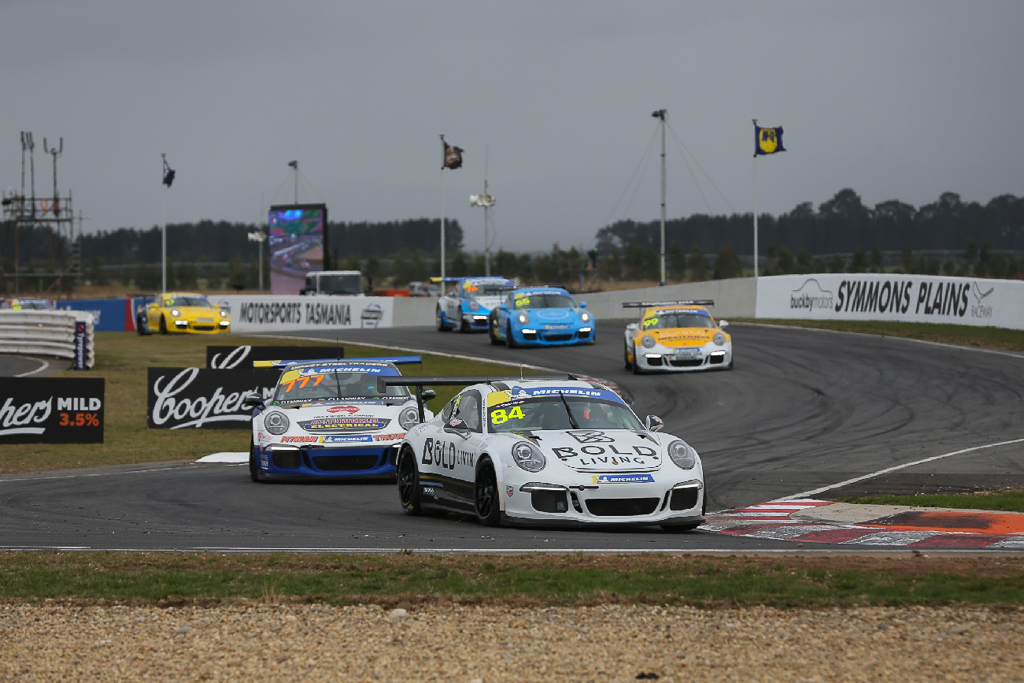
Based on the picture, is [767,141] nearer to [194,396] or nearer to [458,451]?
[194,396]

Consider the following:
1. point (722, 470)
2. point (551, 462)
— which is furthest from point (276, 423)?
point (551, 462)

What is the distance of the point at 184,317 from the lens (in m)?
44.4

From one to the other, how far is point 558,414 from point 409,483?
5.82 feet

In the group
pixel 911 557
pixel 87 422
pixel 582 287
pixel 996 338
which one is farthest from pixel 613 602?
pixel 582 287

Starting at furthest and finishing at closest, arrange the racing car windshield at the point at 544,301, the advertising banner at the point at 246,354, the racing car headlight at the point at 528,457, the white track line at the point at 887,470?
the racing car windshield at the point at 544,301 < the advertising banner at the point at 246,354 < the white track line at the point at 887,470 < the racing car headlight at the point at 528,457

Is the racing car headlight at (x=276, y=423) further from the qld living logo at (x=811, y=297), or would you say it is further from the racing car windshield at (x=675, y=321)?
the qld living logo at (x=811, y=297)

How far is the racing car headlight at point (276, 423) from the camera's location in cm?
1435

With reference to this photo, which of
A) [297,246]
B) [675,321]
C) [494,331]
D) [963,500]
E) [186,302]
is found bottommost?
[963,500]

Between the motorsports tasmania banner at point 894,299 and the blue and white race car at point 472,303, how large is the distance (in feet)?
26.5

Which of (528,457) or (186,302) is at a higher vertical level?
(186,302)

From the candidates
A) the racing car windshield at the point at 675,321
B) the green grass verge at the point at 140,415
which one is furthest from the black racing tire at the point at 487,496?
the racing car windshield at the point at 675,321

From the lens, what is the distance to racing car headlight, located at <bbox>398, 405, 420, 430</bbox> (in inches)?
572

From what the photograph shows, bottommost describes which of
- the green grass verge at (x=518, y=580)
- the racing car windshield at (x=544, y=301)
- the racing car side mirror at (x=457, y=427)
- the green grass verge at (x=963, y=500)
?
the green grass verge at (x=963, y=500)

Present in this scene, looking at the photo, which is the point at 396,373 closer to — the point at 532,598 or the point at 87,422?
the point at 87,422
